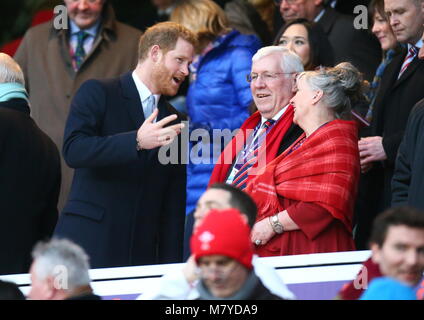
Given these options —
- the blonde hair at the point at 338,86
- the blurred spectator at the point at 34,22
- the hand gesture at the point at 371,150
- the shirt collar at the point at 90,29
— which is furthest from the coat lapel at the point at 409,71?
the blurred spectator at the point at 34,22

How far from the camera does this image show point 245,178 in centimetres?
728

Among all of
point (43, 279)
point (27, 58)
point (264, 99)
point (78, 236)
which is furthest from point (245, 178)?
point (27, 58)

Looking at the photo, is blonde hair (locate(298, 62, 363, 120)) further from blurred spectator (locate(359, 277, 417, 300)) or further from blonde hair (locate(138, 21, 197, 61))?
blurred spectator (locate(359, 277, 417, 300))

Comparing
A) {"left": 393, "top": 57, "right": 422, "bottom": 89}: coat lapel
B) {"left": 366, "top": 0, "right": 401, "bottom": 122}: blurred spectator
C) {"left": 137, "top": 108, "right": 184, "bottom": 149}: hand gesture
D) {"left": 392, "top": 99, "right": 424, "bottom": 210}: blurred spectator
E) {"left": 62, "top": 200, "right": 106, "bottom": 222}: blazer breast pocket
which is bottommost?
{"left": 62, "top": 200, "right": 106, "bottom": 222}: blazer breast pocket

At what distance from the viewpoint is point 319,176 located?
6.94 metres

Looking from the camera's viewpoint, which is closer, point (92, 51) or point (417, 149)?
point (417, 149)

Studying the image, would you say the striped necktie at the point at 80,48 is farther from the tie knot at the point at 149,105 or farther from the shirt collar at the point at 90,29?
the tie knot at the point at 149,105

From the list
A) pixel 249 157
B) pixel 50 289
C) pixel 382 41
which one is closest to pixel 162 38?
pixel 249 157

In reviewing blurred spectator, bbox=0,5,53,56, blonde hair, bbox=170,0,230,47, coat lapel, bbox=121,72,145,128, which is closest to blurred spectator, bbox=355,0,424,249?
coat lapel, bbox=121,72,145,128

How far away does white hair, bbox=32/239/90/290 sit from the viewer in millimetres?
5531

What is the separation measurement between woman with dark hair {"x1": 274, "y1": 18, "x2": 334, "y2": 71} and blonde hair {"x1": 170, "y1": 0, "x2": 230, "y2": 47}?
2.32ft

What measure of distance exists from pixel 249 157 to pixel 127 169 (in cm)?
72
